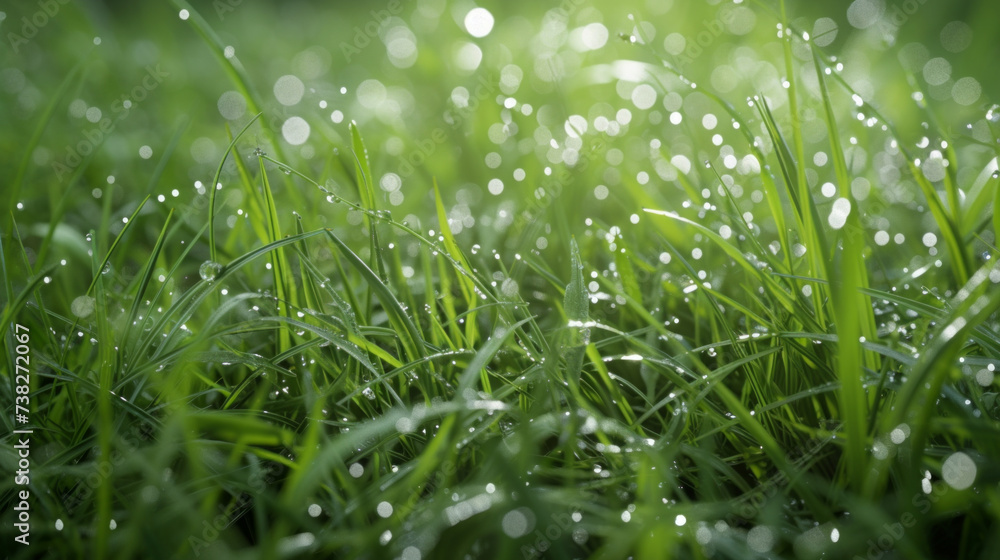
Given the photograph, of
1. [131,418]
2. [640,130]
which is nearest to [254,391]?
[131,418]

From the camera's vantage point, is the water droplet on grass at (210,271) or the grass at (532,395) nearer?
the grass at (532,395)

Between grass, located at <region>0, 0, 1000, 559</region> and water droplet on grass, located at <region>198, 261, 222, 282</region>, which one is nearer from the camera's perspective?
grass, located at <region>0, 0, 1000, 559</region>

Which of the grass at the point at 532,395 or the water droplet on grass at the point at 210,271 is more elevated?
the water droplet on grass at the point at 210,271

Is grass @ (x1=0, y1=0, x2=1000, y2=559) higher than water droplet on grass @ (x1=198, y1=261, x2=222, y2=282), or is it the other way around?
water droplet on grass @ (x1=198, y1=261, x2=222, y2=282)

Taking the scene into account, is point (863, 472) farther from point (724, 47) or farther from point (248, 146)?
point (724, 47)

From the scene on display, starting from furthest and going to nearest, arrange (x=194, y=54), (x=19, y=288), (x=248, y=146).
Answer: (x=194, y=54) < (x=248, y=146) < (x=19, y=288)

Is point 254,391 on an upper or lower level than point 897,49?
lower

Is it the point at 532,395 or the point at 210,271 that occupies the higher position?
the point at 210,271

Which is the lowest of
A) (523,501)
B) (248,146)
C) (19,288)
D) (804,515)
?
(804,515)
